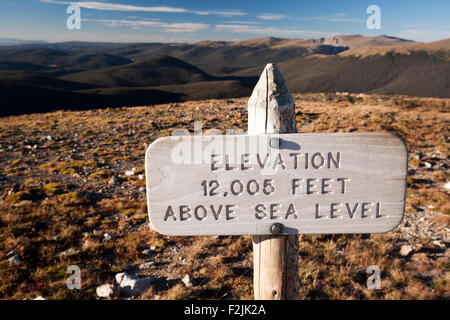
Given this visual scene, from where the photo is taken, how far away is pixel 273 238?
202 cm

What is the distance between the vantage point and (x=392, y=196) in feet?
6.23

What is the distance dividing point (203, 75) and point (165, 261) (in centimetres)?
16354

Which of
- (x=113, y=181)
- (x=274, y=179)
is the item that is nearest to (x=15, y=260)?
(x=113, y=181)

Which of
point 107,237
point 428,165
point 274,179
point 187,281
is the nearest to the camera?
point 274,179

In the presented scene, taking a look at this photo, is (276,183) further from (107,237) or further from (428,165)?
(428,165)

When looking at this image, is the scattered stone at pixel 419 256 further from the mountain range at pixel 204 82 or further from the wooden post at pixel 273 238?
the mountain range at pixel 204 82

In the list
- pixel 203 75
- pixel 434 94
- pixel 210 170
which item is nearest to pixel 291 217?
pixel 210 170

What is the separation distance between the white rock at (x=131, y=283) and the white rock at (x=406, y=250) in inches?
166

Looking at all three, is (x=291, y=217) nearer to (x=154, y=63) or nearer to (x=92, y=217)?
(x=92, y=217)

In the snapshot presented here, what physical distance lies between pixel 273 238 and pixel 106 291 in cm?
303

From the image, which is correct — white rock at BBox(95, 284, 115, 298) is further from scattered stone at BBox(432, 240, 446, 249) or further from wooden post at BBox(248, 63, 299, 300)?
scattered stone at BBox(432, 240, 446, 249)

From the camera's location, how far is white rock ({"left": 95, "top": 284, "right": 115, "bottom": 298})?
3924 mm

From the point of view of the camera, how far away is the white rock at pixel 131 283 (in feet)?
13.1

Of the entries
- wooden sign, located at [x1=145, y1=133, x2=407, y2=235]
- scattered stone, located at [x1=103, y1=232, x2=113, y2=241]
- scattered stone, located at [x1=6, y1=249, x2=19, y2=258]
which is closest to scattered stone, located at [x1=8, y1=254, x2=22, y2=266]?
scattered stone, located at [x1=6, y1=249, x2=19, y2=258]
